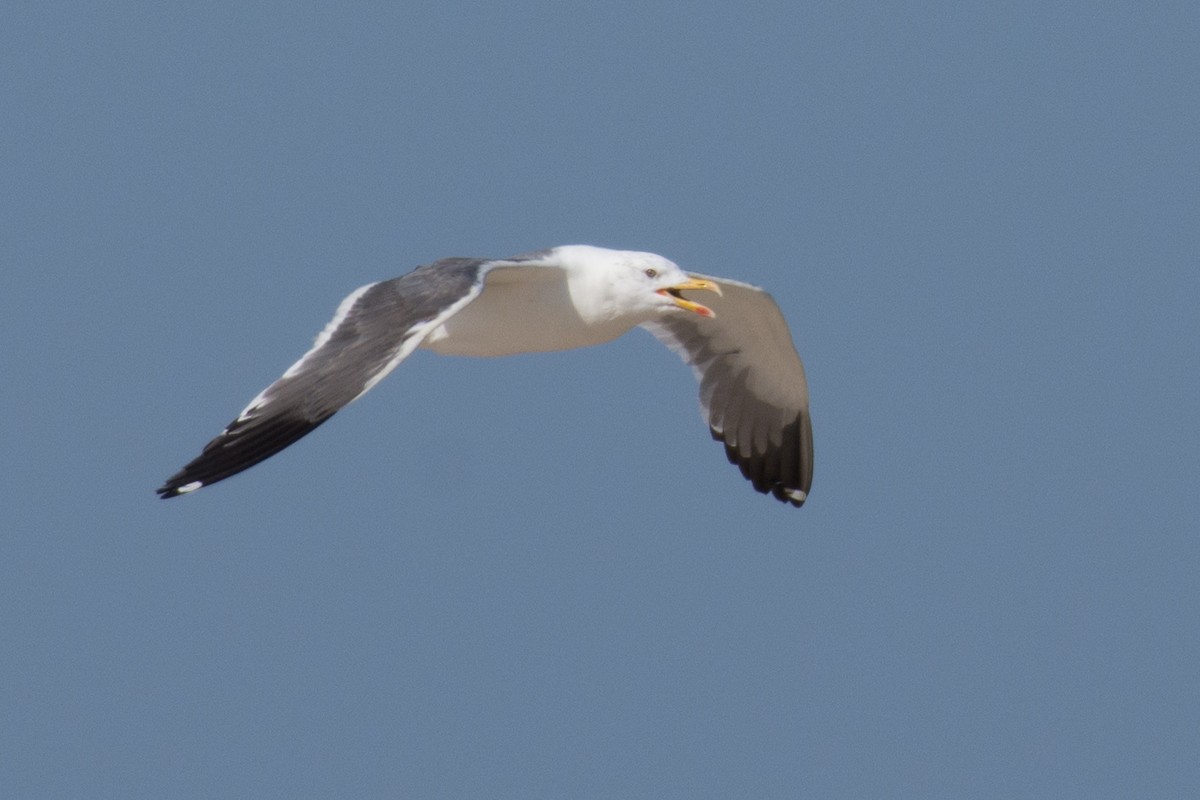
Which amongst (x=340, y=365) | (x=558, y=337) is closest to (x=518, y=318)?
(x=558, y=337)

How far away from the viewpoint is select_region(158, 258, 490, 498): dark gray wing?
24.8ft

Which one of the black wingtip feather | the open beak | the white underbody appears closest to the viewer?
the black wingtip feather

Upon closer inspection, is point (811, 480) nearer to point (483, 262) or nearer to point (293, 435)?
point (483, 262)

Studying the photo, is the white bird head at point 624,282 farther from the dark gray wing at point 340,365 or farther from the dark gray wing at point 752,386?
the dark gray wing at point 752,386

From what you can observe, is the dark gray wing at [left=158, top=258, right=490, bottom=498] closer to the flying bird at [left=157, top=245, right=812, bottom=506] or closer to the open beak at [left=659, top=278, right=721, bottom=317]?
the flying bird at [left=157, top=245, right=812, bottom=506]

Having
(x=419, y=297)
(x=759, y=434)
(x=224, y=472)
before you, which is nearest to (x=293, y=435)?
(x=224, y=472)

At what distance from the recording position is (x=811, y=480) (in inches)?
445

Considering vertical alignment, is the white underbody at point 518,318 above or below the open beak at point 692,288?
below

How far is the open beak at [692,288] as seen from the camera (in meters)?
9.34

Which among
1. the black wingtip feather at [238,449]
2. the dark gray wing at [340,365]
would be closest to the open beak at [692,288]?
the dark gray wing at [340,365]

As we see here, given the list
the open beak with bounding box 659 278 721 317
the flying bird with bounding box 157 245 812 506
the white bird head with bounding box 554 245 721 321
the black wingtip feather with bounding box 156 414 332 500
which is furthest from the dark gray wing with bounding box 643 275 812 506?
the black wingtip feather with bounding box 156 414 332 500

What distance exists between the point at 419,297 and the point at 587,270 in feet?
4.01

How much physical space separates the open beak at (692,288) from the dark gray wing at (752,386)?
82 cm

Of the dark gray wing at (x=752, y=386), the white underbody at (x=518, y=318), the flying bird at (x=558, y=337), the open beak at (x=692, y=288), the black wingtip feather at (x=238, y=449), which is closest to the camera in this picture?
the black wingtip feather at (x=238, y=449)
